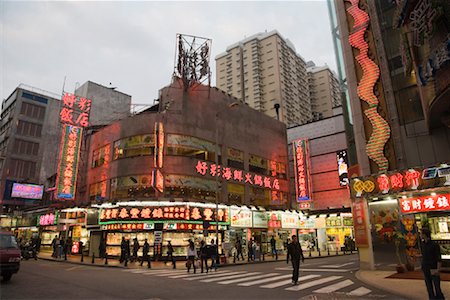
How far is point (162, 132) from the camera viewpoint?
99.9 feet

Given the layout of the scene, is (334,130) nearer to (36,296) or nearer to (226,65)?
(36,296)

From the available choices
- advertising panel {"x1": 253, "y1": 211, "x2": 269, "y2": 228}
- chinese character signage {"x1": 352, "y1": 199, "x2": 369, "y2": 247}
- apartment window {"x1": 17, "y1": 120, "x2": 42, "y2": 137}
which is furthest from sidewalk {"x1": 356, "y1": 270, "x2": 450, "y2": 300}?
apartment window {"x1": 17, "y1": 120, "x2": 42, "y2": 137}

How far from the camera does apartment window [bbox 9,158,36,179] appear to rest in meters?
55.1

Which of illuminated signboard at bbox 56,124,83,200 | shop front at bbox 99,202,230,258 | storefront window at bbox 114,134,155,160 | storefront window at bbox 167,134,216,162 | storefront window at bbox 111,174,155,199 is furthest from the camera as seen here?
illuminated signboard at bbox 56,124,83,200

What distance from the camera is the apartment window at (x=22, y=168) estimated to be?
181 ft

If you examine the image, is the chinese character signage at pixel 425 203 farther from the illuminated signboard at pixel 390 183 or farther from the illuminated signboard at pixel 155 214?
the illuminated signboard at pixel 155 214

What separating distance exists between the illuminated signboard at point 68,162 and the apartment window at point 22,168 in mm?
28104

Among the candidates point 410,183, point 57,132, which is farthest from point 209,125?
point 57,132

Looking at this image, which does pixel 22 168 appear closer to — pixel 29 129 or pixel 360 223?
pixel 29 129

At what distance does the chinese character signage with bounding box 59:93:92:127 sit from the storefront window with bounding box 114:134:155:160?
7.90 metres

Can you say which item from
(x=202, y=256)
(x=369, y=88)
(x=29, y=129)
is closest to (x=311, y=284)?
(x=202, y=256)

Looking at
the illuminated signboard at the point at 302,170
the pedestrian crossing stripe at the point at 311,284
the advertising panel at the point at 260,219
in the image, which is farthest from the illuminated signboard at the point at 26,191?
the pedestrian crossing stripe at the point at 311,284

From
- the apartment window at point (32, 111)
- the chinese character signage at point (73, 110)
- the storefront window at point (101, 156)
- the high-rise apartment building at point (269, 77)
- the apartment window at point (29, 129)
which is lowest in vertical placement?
the storefront window at point (101, 156)

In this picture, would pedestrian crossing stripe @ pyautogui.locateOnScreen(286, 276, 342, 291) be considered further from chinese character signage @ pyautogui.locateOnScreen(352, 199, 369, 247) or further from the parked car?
the parked car
